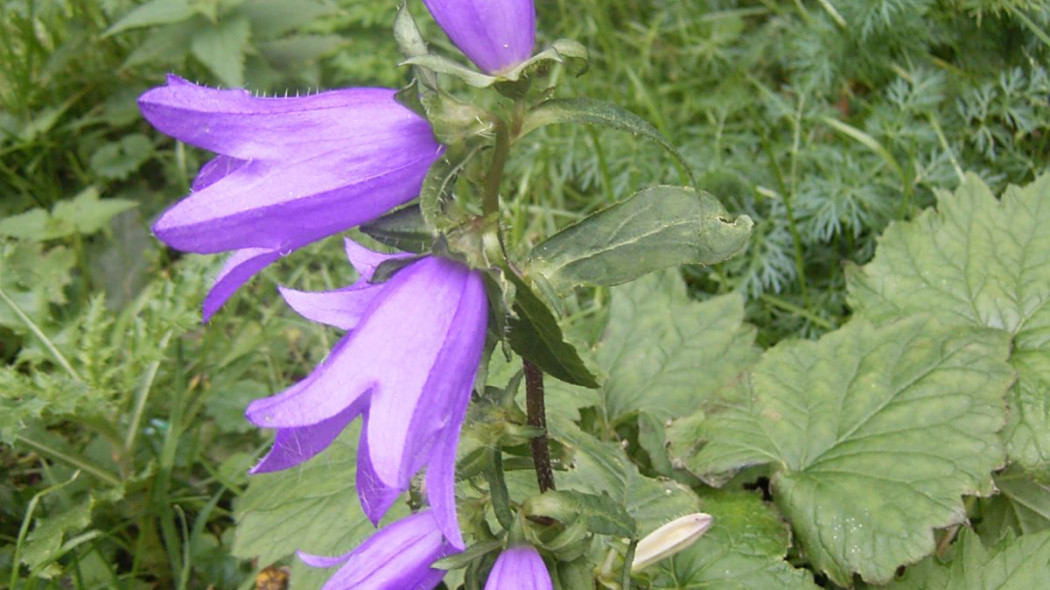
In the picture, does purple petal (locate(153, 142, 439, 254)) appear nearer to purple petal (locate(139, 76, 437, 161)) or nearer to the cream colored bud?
purple petal (locate(139, 76, 437, 161))

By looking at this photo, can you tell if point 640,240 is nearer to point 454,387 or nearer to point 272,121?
point 454,387

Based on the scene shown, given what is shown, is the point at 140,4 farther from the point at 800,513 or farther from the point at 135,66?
the point at 800,513

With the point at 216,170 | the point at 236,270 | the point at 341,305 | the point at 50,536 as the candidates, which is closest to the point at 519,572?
the point at 341,305

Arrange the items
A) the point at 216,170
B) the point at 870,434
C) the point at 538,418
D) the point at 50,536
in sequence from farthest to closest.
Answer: the point at 50,536 → the point at 870,434 → the point at 538,418 → the point at 216,170

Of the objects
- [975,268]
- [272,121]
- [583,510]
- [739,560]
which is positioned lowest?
[739,560]

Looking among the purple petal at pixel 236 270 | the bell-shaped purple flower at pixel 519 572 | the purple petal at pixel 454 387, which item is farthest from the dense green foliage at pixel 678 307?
the purple petal at pixel 236 270

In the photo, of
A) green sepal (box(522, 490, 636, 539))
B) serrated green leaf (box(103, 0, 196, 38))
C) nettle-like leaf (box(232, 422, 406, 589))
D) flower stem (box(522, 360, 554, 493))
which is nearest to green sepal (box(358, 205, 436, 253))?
flower stem (box(522, 360, 554, 493))

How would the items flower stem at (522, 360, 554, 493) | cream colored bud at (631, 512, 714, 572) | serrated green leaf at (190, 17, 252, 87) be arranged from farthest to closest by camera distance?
serrated green leaf at (190, 17, 252, 87), cream colored bud at (631, 512, 714, 572), flower stem at (522, 360, 554, 493)
